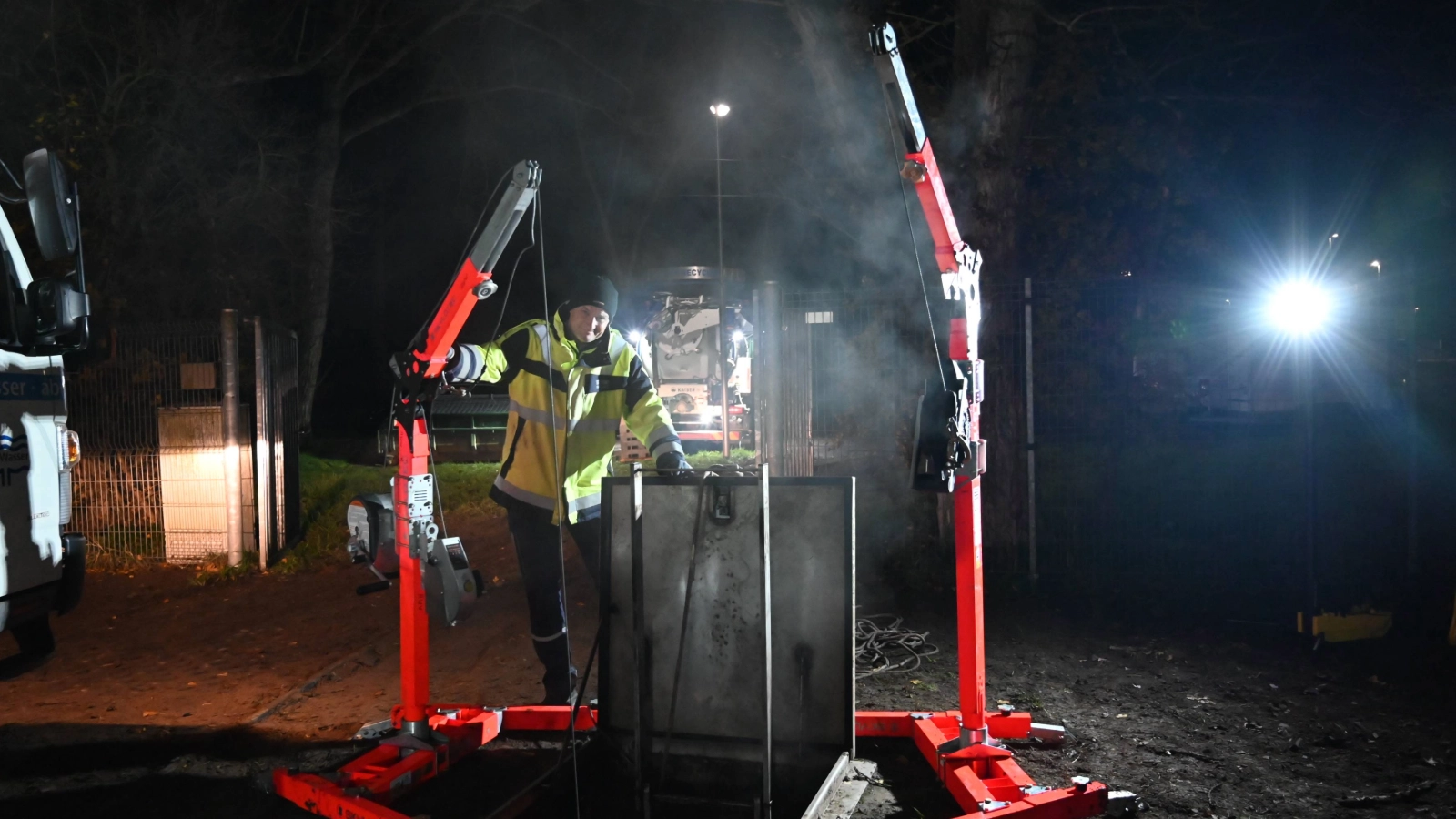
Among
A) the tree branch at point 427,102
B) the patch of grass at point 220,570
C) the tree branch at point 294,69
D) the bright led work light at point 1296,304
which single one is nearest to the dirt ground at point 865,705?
the patch of grass at point 220,570

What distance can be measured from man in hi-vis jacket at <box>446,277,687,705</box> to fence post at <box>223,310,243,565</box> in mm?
5318

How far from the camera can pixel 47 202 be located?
4.25 m

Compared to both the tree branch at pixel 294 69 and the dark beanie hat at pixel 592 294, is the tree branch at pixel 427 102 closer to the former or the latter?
the tree branch at pixel 294 69

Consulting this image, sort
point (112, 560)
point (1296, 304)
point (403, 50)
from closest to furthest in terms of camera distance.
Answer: point (112, 560)
point (1296, 304)
point (403, 50)

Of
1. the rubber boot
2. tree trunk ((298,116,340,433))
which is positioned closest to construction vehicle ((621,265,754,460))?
tree trunk ((298,116,340,433))

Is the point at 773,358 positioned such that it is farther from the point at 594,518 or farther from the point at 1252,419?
the point at 1252,419

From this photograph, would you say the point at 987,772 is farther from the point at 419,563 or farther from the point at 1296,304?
the point at 1296,304

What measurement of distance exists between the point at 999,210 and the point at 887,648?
13.8 feet

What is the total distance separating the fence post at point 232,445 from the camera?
28.7 feet

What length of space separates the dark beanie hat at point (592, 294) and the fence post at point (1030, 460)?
4.50 meters

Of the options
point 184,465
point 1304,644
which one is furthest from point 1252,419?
point 184,465

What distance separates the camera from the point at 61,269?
1047 centimetres

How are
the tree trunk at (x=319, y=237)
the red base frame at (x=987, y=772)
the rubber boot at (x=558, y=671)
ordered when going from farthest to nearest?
the tree trunk at (x=319, y=237) < the rubber boot at (x=558, y=671) < the red base frame at (x=987, y=772)

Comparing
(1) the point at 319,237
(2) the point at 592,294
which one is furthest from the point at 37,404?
(1) the point at 319,237
